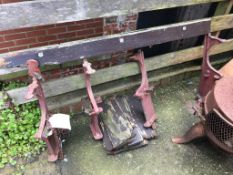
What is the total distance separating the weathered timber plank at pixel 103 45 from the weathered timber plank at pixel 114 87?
65 cm

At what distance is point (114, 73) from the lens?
2.95 metres

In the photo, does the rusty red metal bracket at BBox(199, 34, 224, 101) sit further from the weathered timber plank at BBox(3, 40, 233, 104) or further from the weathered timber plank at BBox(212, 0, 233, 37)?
the weathered timber plank at BBox(212, 0, 233, 37)

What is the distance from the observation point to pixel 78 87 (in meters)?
2.83

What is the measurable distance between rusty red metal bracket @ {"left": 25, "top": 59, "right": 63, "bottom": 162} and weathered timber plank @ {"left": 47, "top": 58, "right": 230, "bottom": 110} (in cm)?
45

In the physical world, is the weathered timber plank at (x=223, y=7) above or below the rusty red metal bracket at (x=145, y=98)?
above

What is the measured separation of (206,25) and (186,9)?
1.48 ft

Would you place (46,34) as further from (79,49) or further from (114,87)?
(114,87)

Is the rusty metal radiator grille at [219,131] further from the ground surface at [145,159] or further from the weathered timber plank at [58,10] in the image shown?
the weathered timber plank at [58,10]

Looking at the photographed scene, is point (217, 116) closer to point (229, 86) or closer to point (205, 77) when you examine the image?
point (229, 86)

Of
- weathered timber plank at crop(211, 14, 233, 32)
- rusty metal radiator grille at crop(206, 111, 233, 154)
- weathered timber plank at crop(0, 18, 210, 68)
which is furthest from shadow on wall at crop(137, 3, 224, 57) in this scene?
rusty metal radiator grille at crop(206, 111, 233, 154)

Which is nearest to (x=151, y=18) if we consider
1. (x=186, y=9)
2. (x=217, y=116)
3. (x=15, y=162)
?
(x=186, y=9)

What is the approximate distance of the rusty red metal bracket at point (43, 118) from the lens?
2195 millimetres

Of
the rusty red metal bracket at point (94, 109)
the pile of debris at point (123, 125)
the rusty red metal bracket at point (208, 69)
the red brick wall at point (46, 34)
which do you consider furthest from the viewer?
the rusty red metal bracket at point (208, 69)

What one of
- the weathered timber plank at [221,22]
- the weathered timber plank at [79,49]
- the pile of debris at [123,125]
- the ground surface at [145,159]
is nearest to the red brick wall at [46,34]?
the weathered timber plank at [79,49]
